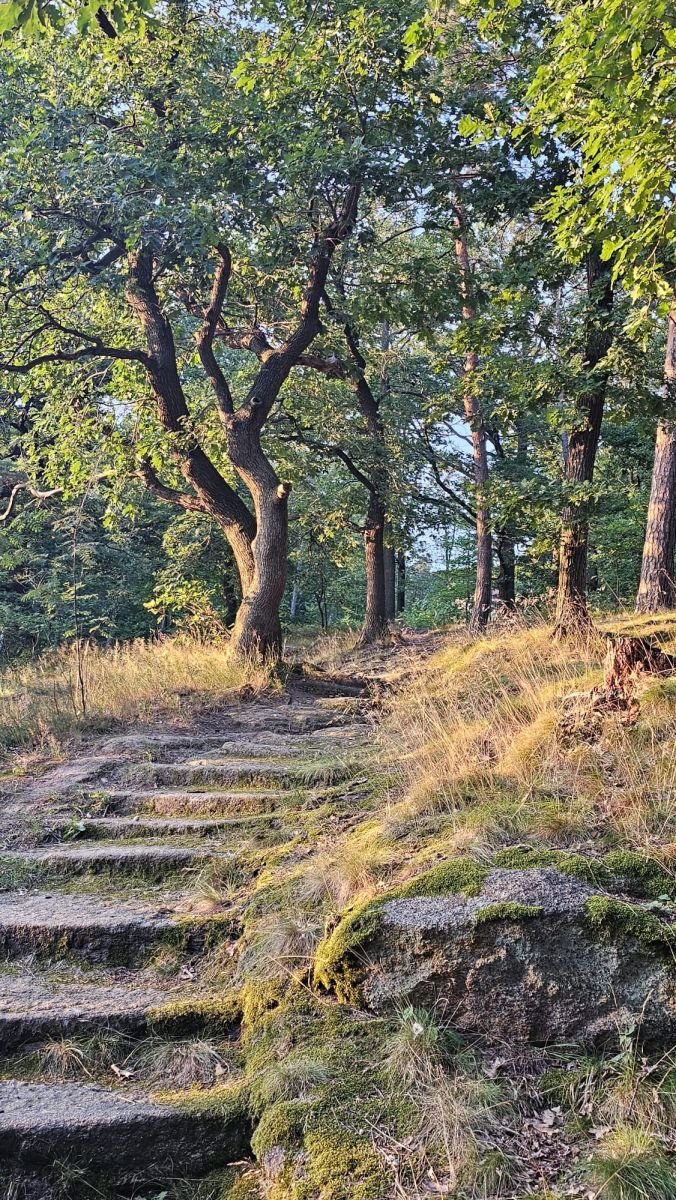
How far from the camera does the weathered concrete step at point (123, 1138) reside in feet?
7.00

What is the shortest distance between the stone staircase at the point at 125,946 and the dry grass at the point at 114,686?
1122 mm

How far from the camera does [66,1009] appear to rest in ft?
8.94

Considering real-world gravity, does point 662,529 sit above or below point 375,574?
above

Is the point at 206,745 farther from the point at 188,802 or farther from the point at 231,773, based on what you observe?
the point at 188,802

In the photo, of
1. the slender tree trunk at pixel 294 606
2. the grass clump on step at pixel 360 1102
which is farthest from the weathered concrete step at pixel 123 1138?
the slender tree trunk at pixel 294 606

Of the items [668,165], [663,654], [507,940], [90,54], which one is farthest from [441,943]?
[90,54]

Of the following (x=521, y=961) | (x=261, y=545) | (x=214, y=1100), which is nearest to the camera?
(x=214, y=1100)

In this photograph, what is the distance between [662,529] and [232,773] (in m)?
7.29

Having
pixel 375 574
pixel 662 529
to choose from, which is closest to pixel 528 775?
pixel 662 529

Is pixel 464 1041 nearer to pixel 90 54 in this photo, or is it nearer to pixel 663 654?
pixel 663 654

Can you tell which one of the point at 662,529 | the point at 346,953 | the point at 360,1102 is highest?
the point at 662,529

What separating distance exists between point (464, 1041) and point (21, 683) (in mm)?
7714

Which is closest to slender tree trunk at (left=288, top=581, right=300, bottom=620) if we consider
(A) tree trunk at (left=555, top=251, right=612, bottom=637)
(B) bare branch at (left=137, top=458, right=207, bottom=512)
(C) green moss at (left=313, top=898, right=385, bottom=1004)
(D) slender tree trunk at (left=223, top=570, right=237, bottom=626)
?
(D) slender tree trunk at (left=223, top=570, right=237, bottom=626)

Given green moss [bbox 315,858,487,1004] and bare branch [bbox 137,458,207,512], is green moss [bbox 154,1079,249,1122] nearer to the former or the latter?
green moss [bbox 315,858,487,1004]
